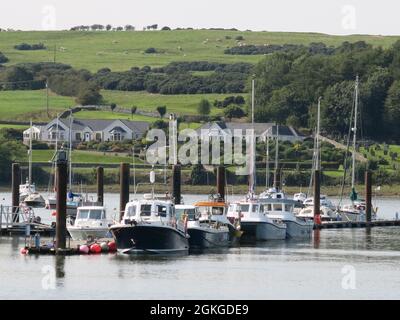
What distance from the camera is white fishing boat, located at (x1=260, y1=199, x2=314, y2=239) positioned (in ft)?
312

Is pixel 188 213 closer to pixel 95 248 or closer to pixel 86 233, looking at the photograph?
pixel 86 233

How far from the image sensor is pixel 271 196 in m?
103

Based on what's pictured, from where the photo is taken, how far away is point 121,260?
73188mm

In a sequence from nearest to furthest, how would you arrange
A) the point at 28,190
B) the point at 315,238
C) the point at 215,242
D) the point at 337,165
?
the point at 215,242 < the point at 315,238 < the point at 28,190 < the point at 337,165

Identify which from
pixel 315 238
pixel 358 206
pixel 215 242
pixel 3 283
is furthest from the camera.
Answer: pixel 358 206

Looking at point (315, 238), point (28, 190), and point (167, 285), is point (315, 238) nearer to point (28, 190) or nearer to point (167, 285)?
point (167, 285)

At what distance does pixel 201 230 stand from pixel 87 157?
104 meters

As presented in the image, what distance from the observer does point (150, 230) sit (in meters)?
75.8

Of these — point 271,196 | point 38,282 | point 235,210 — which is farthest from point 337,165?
point 38,282

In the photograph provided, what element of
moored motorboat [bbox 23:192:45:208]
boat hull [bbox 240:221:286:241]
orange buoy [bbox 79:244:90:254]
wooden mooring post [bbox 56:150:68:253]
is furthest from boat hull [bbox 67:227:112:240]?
moored motorboat [bbox 23:192:45:208]

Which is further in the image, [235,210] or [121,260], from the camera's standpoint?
[235,210]

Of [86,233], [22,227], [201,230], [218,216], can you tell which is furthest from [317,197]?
[86,233]

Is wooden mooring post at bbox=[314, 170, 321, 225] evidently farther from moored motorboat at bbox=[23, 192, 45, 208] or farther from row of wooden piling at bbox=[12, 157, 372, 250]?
moored motorboat at bbox=[23, 192, 45, 208]

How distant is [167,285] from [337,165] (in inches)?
4511
